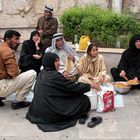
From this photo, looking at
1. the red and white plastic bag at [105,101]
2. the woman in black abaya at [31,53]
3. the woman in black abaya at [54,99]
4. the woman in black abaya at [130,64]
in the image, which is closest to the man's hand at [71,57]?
the woman in black abaya at [31,53]

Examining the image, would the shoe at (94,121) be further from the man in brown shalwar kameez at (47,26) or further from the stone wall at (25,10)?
the stone wall at (25,10)

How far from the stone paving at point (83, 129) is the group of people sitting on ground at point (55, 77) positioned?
0.13 meters

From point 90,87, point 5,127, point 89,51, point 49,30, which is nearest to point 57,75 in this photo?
point 90,87

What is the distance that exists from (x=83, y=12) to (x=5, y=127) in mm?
4166

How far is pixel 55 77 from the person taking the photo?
19.4ft

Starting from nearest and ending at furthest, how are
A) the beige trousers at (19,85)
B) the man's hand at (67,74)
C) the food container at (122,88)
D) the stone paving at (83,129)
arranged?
the stone paving at (83,129) → the beige trousers at (19,85) → the food container at (122,88) → the man's hand at (67,74)

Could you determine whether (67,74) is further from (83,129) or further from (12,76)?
(83,129)

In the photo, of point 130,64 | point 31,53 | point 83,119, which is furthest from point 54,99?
point 130,64

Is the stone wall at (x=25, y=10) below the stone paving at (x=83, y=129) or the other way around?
the other way around

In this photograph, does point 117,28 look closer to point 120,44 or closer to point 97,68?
point 120,44

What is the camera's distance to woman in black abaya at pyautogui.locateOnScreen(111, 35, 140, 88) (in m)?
7.68

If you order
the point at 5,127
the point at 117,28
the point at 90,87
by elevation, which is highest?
the point at 117,28

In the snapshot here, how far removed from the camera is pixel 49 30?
9.02 metres

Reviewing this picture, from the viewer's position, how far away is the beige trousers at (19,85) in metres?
6.46
